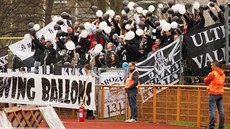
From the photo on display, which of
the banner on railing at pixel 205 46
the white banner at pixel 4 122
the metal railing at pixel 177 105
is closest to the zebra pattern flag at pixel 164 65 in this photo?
the banner on railing at pixel 205 46

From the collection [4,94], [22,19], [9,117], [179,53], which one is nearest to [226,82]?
[179,53]

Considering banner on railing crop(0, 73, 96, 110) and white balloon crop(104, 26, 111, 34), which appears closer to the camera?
banner on railing crop(0, 73, 96, 110)

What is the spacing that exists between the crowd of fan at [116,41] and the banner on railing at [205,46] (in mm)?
366

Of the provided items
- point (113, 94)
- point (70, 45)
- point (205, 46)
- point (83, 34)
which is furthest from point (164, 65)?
point (83, 34)

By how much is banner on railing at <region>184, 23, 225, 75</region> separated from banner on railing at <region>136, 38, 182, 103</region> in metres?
0.44

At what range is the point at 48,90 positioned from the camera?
2580 centimetres

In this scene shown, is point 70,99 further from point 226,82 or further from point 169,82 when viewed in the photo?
point 226,82

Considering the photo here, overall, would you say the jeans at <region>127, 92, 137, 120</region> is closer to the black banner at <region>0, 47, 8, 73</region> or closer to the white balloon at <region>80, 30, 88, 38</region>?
the white balloon at <region>80, 30, 88, 38</region>

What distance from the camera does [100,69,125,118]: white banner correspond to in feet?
81.5

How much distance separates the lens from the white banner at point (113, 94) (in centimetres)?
2484

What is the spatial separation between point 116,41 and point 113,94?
2310 mm

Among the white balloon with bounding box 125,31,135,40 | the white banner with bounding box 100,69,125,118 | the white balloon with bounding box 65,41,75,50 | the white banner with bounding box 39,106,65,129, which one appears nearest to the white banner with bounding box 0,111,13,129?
the white banner with bounding box 39,106,65,129

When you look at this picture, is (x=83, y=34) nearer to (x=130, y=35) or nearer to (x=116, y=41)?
(x=116, y=41)

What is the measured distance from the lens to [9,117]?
16.8 metres
